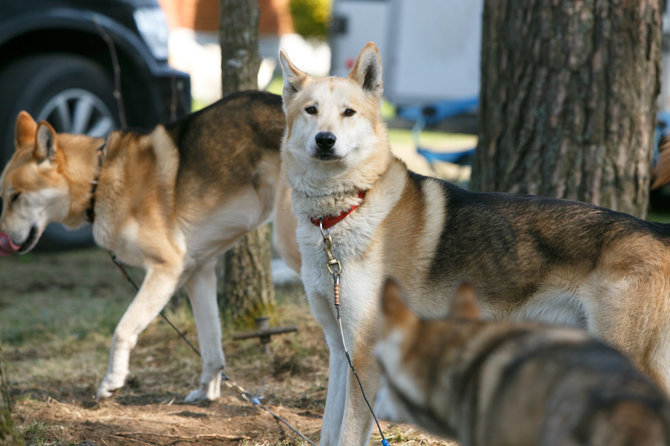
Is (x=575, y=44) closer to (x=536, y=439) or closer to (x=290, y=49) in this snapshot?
(x=536, y=439)

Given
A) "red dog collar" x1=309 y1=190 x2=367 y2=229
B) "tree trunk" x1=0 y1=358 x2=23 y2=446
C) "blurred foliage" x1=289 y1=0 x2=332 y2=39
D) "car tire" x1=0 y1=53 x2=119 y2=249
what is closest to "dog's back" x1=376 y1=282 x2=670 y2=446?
"red dog collar" x1=309 y1=190 x2=367 y2=229

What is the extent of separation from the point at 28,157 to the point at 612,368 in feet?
12.1

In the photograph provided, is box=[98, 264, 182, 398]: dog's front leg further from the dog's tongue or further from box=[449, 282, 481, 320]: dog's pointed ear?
box=[449, 282, 481, 320]: dog's pointed ear

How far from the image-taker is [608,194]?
421cm

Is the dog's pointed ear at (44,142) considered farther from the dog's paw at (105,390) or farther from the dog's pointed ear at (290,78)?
the dog's pointed ear at (290,78)

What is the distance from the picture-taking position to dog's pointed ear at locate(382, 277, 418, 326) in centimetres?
185

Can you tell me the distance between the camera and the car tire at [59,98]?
21.8 feet

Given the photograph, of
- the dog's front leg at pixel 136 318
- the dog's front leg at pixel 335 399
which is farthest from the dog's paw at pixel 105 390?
the dog's front leg at pixel 335 399

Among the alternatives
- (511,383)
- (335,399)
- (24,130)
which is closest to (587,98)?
(335,399)

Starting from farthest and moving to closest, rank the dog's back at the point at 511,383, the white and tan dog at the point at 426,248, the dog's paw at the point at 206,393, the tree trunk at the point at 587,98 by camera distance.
Answer: the dog's paw at the point at 206,393
the tree trunk at the point at 587,98
the white and tan dog at the point at 426,248
the dog's back at the point at 511,383

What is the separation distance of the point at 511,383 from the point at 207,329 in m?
3.04

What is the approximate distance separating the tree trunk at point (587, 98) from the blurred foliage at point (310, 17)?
72.8ft

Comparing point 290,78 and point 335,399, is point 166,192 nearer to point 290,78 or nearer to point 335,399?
point 290,78

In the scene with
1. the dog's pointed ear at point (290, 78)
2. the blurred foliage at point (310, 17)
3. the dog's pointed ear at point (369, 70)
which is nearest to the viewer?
the dog's pointed ear at point (369, 70)
